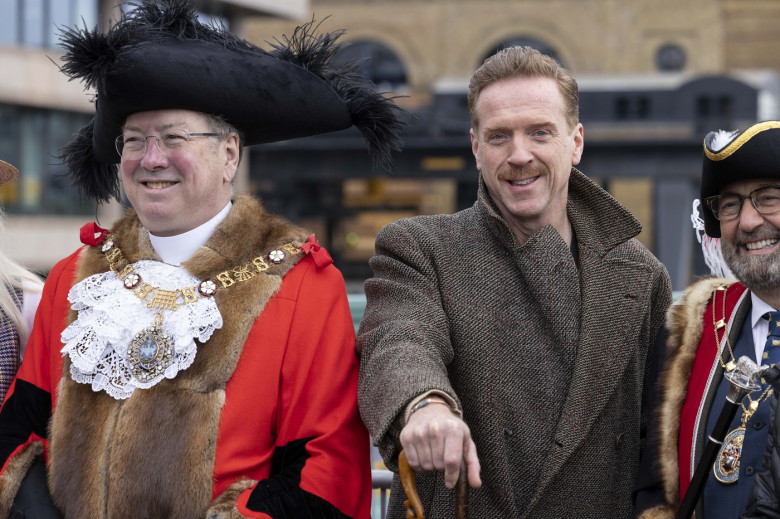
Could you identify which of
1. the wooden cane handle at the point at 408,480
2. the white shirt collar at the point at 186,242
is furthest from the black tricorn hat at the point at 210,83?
the wooden cane handle at the point at 408,480

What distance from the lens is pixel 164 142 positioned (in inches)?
118

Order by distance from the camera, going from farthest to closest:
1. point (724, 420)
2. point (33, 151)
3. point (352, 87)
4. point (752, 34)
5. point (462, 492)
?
point (752, 34)
point (33, 151)
point (352, 87)
point (724, 420)
point (462, 492)

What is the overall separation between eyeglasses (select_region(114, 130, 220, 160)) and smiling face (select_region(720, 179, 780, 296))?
61.9 inches

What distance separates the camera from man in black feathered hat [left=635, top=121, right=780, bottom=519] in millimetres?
2867

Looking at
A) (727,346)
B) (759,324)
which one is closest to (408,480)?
(727,346)

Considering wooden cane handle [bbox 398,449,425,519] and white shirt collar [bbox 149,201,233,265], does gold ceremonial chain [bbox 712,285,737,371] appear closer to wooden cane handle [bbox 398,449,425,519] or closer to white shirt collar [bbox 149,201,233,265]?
wooden cane handle [bbox 398,449,425,519]

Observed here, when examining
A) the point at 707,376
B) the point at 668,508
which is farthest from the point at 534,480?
the point at 707,376

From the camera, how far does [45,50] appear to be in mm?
24984

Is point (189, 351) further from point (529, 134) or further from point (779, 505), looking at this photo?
point (779, 505)

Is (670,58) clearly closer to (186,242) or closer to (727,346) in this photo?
(727,346)

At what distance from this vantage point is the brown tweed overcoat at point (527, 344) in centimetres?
307

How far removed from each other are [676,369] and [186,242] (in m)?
1.54

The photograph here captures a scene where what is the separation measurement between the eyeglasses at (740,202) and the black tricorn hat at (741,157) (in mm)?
32

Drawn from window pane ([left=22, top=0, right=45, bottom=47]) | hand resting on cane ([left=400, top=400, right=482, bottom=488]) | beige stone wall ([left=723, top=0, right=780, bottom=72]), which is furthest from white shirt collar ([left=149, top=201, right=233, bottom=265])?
beige stone wall ([left=723, top=0, right=780, bottom=72])
